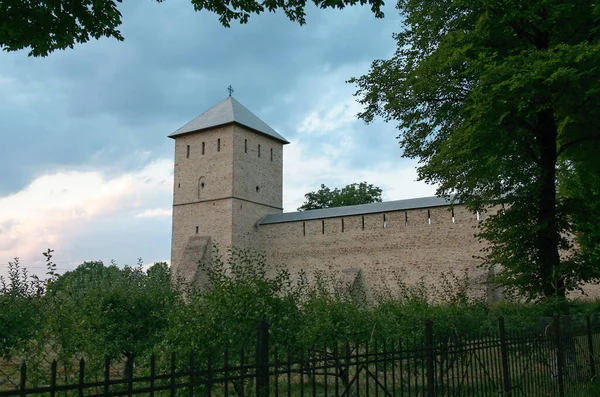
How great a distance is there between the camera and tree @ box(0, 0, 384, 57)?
739 cm

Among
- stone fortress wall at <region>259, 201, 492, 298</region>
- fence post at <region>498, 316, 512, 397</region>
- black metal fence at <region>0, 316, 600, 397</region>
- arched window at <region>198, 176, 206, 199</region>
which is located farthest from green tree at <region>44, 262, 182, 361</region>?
arched window at <region>198, 176, 206, 199</region>

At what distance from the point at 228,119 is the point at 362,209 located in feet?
32.8

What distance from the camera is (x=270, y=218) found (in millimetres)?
30250

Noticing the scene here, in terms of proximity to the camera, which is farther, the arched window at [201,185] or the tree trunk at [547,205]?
the arched window at [201,185]

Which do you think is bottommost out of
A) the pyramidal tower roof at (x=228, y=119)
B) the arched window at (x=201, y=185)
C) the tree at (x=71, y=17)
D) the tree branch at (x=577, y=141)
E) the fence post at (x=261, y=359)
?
the fence post at (x=261, y=359)

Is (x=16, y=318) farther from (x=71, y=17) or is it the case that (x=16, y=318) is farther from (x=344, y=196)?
(x=344, y=196)

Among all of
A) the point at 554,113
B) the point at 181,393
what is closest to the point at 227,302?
the point at 181,393

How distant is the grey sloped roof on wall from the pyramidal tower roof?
5784 millimetres

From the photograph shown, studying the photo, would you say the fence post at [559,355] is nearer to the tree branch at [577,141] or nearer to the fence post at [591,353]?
the fence post at [591,353]

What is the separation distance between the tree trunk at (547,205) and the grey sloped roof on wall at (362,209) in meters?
11.8

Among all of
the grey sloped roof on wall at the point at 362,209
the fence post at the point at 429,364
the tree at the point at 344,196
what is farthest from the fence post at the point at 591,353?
the tree at the point at 344,196

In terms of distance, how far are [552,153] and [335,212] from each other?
53.0 ft

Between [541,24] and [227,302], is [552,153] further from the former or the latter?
[227,302]

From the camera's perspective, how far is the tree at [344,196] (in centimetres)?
4088
